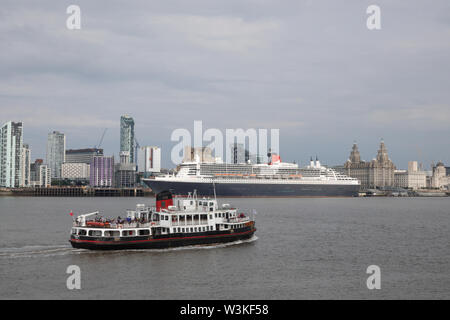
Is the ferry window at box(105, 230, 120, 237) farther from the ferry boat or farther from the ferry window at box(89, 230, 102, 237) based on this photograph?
the ferry window at box(89, 230, 102, 237)

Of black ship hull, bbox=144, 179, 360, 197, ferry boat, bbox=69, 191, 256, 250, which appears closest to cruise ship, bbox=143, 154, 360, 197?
black ship hull, bbox=144, 179, 360, 197

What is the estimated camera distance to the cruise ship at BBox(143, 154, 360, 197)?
132 meters

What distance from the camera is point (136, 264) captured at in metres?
36.3

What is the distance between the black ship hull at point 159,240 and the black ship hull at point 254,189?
80.8 metres

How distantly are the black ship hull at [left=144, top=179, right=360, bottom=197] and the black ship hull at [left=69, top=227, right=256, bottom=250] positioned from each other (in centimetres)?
8082

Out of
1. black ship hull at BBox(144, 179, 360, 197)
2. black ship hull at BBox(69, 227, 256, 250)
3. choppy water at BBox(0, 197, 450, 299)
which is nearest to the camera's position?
choppy water at BBox(0, 197, 450, 299)

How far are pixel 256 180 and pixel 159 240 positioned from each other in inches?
3865

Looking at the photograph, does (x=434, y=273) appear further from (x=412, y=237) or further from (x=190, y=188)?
(x=190, y=188)

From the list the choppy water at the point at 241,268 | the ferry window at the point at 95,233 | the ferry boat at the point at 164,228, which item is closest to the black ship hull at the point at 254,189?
the choppy water at the point at 241,268

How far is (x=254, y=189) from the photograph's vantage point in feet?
454

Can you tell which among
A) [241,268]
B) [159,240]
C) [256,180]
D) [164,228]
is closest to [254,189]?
[256,180]

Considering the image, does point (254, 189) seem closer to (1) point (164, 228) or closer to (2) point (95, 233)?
(1) point (164, 228)
